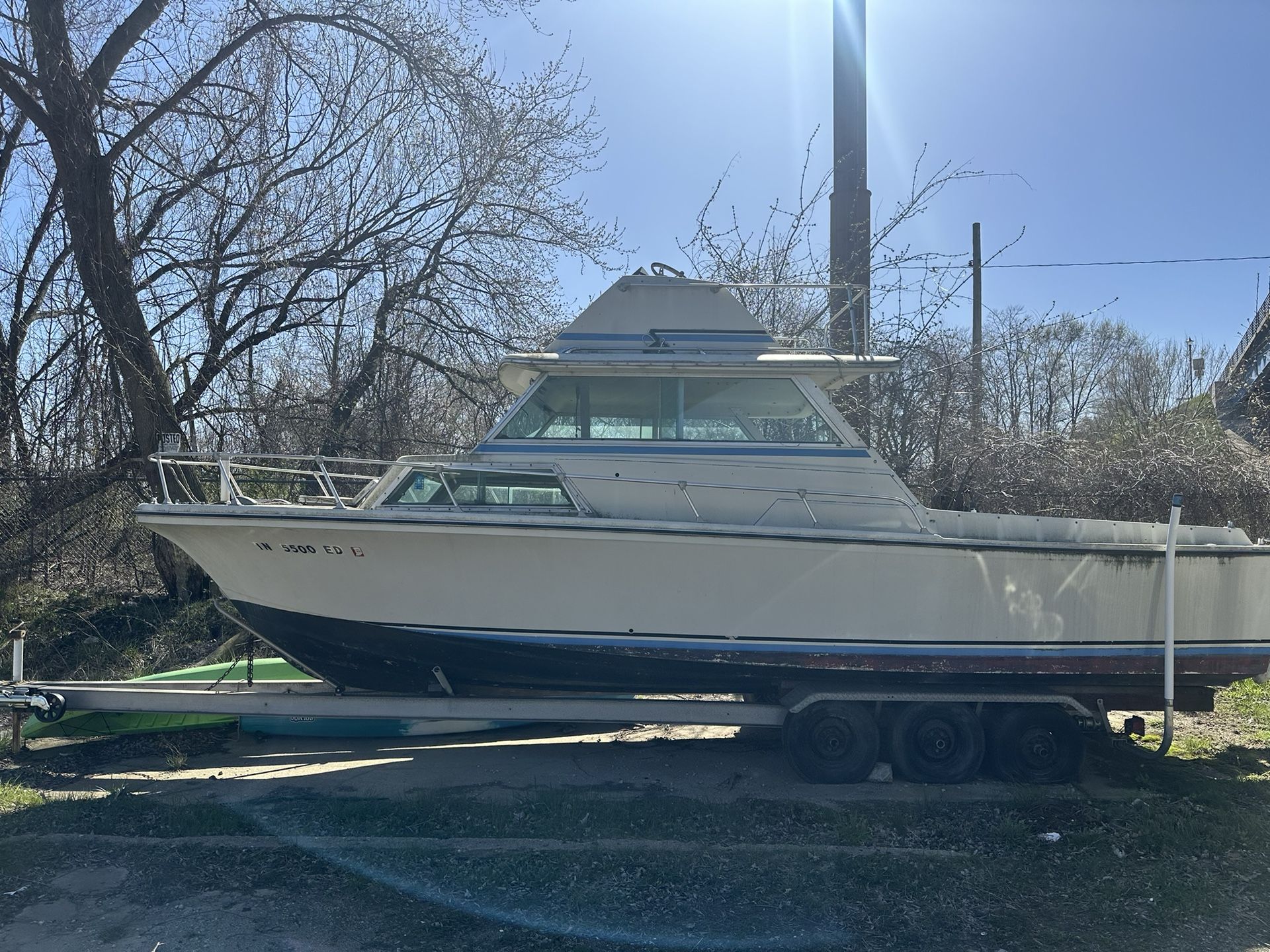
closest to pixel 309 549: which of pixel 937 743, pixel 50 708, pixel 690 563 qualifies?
pixel 50 708

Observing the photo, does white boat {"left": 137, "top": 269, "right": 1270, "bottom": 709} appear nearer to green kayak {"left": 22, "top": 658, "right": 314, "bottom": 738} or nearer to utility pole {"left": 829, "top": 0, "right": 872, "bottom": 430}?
green kayak {"left": 22, "top": 658, "right": 314, "bottom": 738}

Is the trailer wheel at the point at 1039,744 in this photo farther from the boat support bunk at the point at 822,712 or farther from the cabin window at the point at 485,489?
the cabin window at the point at 485,489

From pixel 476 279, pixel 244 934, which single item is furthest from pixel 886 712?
pixel 476 279

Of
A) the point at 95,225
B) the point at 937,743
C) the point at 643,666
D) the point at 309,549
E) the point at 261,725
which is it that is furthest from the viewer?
the point at 95,225

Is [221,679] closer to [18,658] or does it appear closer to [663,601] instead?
[18,658]

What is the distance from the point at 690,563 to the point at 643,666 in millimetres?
752

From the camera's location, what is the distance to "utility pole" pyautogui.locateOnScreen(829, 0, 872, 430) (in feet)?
35.7

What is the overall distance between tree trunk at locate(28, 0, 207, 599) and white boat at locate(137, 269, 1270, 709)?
4.37 metres

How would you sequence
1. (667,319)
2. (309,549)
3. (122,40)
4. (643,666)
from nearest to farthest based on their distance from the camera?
1. (309,549)
2. (643,666)
3. (667,319)
4. (122,40)

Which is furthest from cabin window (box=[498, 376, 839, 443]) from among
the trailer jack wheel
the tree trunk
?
the tree trunk

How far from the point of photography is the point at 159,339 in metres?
10.1

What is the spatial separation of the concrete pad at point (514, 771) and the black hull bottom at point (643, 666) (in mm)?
576

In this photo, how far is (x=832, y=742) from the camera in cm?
589

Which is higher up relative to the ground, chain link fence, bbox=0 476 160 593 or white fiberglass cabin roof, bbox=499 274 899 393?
white fiberglass cabin roof, bbox=499 274 899 393
